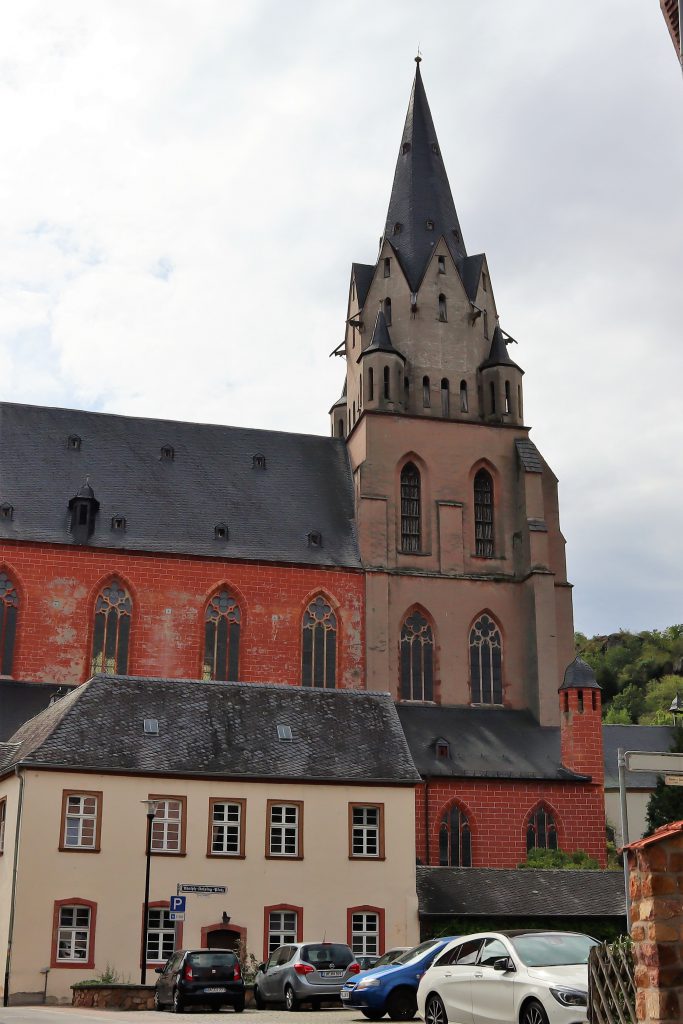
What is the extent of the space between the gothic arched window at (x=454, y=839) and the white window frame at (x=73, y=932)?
14813 millimetres

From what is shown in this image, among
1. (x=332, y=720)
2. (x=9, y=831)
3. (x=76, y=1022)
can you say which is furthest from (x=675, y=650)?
(x=76, y=1022)

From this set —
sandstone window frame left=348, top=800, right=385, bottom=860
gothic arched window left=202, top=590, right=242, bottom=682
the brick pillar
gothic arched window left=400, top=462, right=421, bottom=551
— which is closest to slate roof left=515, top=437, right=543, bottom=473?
gothic arched window left=400, top=462, right=421, bottom=551

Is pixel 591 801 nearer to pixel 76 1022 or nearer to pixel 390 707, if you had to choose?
pixel 390 707

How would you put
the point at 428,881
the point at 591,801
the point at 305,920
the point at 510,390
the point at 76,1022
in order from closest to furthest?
the point at 76,1022 → the point at 305,920 → the point at 428,881 → the point at 591,801 → the point at 510,390

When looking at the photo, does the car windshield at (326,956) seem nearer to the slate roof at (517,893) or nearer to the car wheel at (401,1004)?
the car wheel at (401,1004)

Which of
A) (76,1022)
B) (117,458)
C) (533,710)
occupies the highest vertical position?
(117,458)

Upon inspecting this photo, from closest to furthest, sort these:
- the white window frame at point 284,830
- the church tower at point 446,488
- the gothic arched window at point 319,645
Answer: the white window frame at point 284,830, the gothic arched window at point 319,645, the church tower at point 446,488

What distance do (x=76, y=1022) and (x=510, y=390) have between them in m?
37.1

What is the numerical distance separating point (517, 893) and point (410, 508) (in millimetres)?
18610

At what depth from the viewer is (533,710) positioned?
152 feet

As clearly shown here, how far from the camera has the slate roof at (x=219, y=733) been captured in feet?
105

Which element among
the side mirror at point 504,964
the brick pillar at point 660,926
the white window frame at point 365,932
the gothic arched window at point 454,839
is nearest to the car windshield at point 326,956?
the white window frame at point 365,932

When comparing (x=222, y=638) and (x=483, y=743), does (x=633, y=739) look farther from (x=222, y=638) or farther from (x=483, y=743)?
(x=222, y=638)

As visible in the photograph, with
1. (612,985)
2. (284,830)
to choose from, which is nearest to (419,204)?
(284,830)
